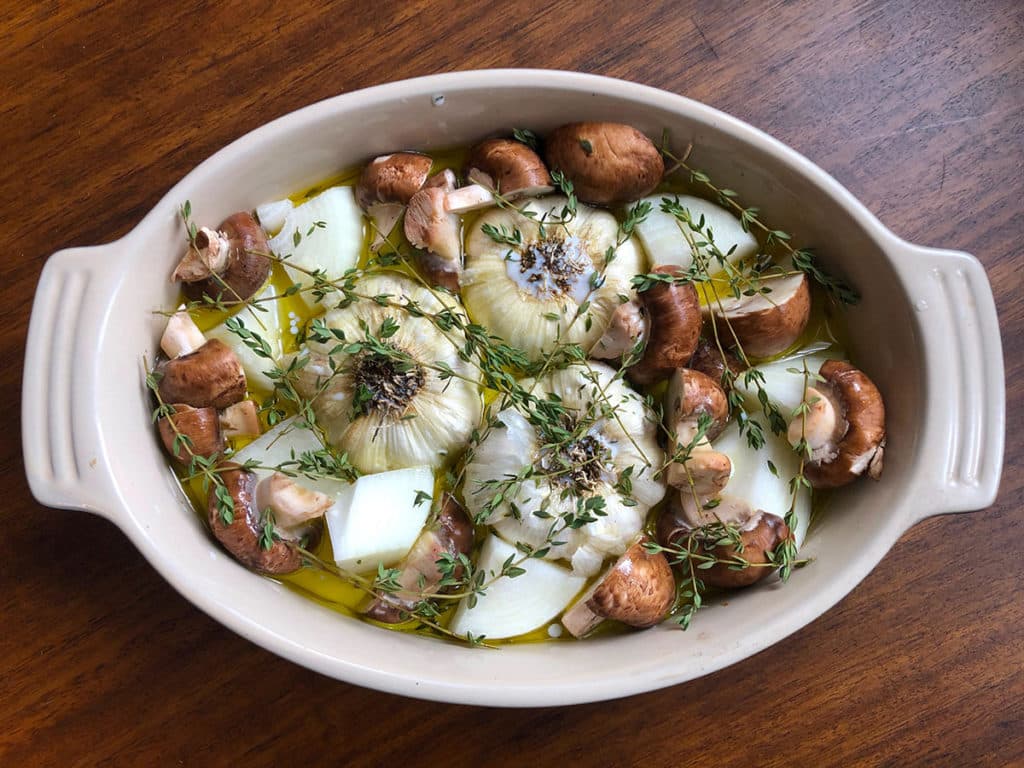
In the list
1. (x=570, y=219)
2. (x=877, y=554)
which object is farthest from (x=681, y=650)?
(x=570, y=219)

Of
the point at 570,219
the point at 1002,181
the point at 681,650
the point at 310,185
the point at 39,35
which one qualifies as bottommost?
the point at 681,650

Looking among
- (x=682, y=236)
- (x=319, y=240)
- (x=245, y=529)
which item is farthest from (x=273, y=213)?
(x=682, y=236)

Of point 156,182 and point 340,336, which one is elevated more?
point 156,182

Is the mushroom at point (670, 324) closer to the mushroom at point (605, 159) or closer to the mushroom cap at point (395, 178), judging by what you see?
the mushroom at point (605, 159)

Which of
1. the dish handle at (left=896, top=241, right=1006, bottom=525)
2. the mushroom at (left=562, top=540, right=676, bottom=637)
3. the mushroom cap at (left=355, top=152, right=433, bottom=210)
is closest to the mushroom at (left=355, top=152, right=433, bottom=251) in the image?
the mushroom cap at (left=355, top=152, right=433, bottom=210)

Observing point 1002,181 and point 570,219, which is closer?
point 570,219

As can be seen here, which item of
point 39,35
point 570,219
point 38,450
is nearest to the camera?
point 38,450

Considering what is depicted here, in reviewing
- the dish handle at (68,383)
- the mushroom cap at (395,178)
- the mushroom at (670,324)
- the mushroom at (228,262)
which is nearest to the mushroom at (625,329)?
the mushroom at (670,324)

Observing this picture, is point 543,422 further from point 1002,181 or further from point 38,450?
point 1002,181
